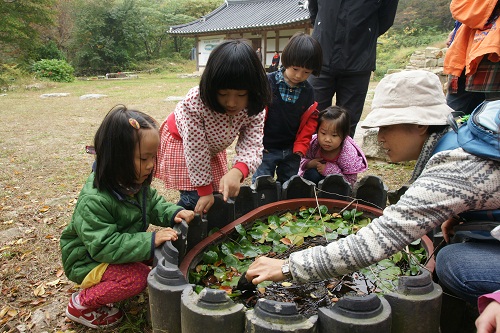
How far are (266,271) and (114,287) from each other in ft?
2.44

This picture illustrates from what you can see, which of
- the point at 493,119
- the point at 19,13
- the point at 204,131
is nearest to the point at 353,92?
the point at 204,131

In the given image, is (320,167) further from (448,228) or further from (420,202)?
(420,202)

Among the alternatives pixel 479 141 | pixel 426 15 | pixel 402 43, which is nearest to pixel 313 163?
pixel 479 141

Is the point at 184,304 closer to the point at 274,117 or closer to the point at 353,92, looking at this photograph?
the point at 274,117

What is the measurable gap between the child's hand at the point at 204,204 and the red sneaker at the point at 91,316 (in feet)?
2.19

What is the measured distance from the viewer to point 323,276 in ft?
4.55

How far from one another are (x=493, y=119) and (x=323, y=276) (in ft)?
2.49

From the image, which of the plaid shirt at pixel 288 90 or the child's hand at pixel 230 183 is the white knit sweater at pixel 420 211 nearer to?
the child's hand at pixel 230 183

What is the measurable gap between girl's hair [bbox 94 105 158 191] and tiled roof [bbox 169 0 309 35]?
1783cm

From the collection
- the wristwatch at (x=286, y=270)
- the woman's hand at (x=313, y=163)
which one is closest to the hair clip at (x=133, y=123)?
the wristwatch at (x=286, y=270)

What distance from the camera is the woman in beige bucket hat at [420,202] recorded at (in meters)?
1.26

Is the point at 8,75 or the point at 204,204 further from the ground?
the point at 204,204

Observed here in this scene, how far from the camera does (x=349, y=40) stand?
3133 millimetres

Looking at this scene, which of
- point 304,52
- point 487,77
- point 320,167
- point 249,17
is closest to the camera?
point 487,77
